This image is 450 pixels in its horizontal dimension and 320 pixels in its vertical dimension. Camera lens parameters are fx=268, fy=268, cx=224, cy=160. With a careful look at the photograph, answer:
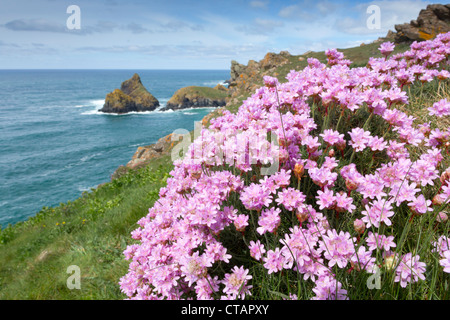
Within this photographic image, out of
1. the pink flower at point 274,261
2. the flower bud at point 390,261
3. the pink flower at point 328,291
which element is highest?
the flower bud at point 390,261

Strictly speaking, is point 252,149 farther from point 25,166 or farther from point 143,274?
point 25,166

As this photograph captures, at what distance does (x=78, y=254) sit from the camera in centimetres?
570

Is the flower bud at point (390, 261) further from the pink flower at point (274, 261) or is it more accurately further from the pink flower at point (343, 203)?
the pink flower at point (274, 261)

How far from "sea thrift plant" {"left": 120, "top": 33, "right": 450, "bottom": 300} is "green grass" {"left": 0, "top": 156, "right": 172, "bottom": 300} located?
182cm

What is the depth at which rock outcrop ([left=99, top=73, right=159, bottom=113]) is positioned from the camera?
8850 cm

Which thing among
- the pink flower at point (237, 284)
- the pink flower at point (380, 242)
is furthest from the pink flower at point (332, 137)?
the pink flower at point (237, 284)

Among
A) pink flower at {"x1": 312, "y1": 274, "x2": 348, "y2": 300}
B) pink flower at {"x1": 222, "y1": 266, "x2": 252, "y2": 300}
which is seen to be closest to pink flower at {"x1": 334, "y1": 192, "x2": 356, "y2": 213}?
pink flower at {"x1": 312, "y1": 274, "x2": 348, "y2": 300}

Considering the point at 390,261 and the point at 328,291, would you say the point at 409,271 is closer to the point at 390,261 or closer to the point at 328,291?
the point at 390,261

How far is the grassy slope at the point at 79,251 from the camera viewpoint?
452cm

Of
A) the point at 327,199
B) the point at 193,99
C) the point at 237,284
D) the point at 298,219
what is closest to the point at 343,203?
the point at 327,199

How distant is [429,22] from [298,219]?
24417mm

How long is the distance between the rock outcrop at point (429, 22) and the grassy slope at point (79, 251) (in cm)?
1872
